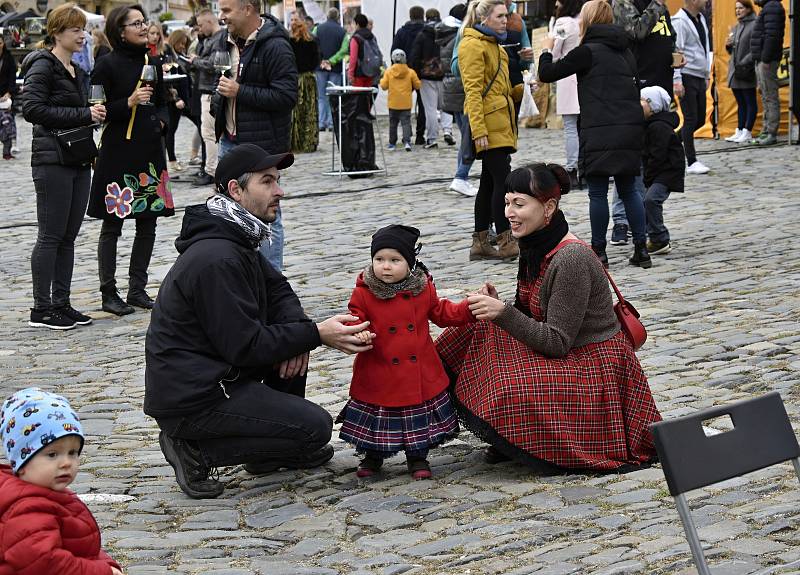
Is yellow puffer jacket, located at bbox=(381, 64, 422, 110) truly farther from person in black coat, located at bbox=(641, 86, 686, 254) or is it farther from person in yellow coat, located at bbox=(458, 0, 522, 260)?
person in black coat, located at bbox=(641, 86, 686, 254)

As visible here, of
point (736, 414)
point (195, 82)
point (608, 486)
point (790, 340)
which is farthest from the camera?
point (195, 82)

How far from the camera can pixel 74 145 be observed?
28.5ft

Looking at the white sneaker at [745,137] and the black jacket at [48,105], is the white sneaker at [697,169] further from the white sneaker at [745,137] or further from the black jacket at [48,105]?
the black jacket at [48,105]

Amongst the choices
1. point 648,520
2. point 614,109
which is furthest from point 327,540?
point 614,109

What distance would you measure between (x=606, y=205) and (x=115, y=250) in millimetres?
3667

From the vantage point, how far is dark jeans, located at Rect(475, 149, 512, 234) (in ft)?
34.9

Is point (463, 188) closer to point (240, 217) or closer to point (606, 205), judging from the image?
point (606, 205)

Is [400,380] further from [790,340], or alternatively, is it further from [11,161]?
[11,161]

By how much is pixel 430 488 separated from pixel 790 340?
300 centimetres

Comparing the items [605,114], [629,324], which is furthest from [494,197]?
[629,324]

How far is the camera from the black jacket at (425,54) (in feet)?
66.2

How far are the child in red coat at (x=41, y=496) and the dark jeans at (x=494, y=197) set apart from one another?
23.8 ft

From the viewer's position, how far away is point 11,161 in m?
20.8

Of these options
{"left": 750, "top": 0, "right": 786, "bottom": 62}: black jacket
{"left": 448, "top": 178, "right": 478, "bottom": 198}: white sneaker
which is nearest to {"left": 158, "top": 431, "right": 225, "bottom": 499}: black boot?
{"left": 448, "top": 178, "right": 478, "bottom": 198}: white sneaker
